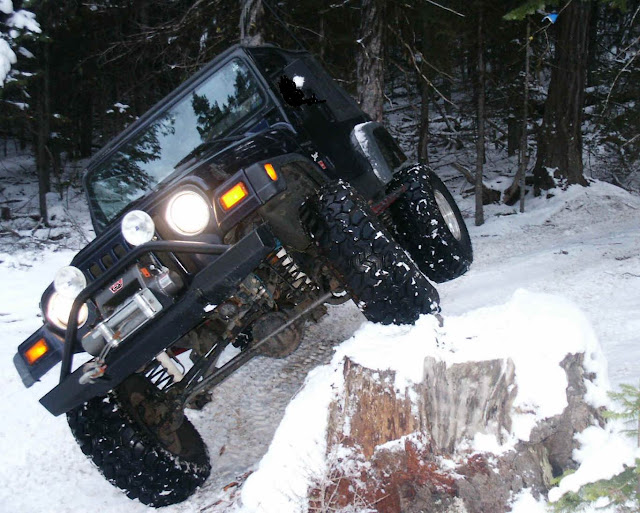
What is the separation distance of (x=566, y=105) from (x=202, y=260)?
9085 mm

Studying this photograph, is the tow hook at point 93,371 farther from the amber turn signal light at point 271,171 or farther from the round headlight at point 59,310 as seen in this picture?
the amber turn signal light at point 271,171

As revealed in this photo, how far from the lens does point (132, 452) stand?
10.1 ft

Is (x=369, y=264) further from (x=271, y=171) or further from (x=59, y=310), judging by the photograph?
(x=59, y=310)

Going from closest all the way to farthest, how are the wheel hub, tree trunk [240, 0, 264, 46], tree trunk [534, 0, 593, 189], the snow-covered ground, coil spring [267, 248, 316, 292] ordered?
1. the snow-covered ground
2. coil spring [267, 248, 316, 292]
3. the wheel hub
4. tree trunk [240, 0, 264, 46]
5. tree trunk [534, 0, 593, 189]

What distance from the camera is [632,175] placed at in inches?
509

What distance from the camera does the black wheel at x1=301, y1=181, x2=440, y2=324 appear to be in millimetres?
2965

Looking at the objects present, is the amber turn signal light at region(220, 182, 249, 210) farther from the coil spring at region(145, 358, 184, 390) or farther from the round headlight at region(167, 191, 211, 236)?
the coil spring at region(145, 358, 184, 390)

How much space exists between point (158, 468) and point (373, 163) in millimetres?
2461

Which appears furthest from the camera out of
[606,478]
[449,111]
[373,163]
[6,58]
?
[449,111]

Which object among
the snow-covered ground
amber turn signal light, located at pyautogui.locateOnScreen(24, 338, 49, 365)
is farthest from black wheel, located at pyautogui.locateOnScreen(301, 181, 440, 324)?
amber turn signal light, located at pyautogui.locateOnScreen(24, 338, 49, 365)

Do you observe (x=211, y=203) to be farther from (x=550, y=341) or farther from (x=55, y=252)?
(x=55, y=252)

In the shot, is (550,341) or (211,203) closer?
(550,341)

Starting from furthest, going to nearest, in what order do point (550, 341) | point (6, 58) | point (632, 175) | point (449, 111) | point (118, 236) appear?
point (449, 111)
point (632, 175)
point (6, 58)
point (118, 236)
point (550, 341)

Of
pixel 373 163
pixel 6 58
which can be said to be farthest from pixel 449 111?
pixel 373 163
